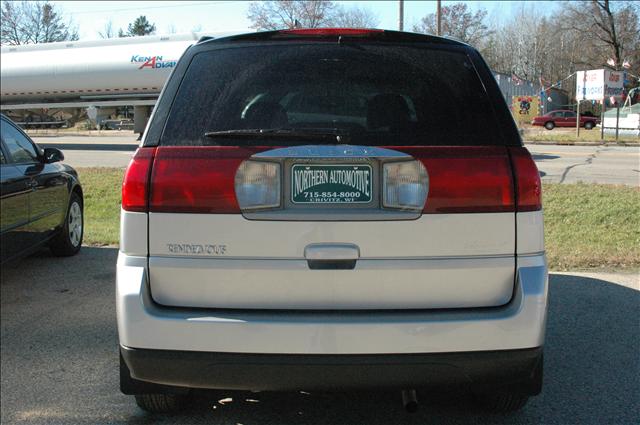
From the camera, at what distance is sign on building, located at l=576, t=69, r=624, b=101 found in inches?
989

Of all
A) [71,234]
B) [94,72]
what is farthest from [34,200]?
[94,72]

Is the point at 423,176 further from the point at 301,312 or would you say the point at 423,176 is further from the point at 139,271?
the point at 139,271

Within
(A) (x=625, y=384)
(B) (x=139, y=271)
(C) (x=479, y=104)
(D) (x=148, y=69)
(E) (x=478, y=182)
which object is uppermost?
(D) (x=148, y=69)

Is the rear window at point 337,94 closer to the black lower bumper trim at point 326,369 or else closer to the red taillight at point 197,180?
the red taillight at point 197,180

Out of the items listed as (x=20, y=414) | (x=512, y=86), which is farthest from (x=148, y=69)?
(x=512, y=86)

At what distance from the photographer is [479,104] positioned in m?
2.77

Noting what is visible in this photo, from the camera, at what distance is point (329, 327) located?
2.52m

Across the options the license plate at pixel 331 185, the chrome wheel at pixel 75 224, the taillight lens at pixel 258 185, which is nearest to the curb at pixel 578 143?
the chrome wheel at pixel 75 224

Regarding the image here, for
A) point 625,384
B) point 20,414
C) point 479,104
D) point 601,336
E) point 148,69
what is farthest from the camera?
point 148,69

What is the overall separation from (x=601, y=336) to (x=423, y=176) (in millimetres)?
2656

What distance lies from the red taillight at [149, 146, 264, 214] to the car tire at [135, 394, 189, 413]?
1.07 meters

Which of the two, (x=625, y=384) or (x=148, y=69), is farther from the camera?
(x=148, y=69)

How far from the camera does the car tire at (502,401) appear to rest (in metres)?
3.13

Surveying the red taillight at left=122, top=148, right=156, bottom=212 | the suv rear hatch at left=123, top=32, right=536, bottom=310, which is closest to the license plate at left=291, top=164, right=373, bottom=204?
the suv rear hatch at left=123, top=32, right=536, bottom=310
